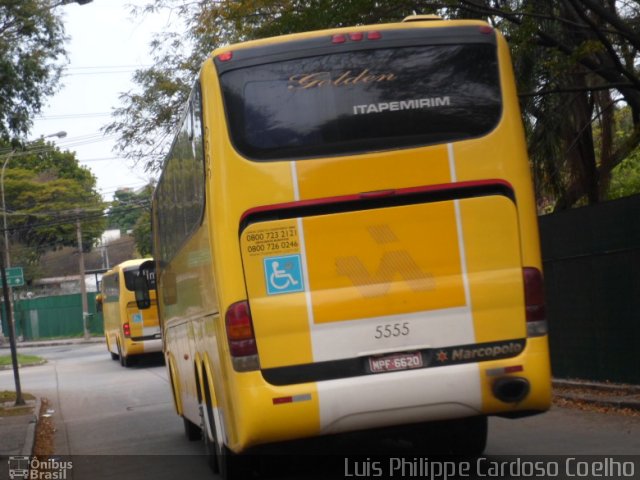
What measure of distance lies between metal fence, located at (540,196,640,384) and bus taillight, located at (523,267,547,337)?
516 centimetres

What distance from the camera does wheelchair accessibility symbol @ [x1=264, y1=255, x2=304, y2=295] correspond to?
7984 mm

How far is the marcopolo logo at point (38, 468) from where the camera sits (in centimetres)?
1182

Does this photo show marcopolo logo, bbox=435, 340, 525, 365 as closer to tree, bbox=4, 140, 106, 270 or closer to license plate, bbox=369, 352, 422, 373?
license plate, bbox=369, 352, 422, 373

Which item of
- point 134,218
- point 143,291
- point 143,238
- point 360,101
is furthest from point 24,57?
point 134,218

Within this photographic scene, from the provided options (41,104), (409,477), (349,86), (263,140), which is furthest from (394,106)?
(41,104)

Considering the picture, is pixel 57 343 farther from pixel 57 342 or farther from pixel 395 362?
pixel 395 362

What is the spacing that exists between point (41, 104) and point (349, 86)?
445 inches

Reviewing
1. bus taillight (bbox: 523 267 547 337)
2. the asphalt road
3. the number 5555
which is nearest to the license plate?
the number 5555

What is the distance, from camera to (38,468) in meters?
12.7

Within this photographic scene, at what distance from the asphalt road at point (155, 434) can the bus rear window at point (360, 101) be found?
319 cm

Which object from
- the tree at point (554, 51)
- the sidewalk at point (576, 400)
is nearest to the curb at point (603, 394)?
the sidewalk at point (576, 400)

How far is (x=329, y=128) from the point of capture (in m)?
8.21

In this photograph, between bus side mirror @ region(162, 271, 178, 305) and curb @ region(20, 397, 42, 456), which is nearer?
bus side mirror @ region(162, 271, 178, 305)

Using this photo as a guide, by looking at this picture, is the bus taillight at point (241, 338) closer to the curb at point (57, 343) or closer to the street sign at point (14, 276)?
the street sign at point (14, 276)
